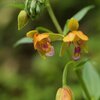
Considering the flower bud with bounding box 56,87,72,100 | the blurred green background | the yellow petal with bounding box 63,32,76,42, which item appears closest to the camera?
the yellow petal with bounding box 63,32,76,42

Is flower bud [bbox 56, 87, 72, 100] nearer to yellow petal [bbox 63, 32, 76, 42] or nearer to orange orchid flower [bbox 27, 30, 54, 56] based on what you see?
orange orchid flower [bbox 27, 30, 54, 56]

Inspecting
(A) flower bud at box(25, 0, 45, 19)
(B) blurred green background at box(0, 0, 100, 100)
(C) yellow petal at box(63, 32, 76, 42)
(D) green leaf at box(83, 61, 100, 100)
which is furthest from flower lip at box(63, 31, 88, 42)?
(B) blurred green background at box(0, 0, 100, 100)

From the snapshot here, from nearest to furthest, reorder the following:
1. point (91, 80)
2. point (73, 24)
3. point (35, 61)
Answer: point (73, 24)
point (91, 80)
point (35, 61)

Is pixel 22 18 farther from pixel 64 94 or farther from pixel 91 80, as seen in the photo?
pixel 91 80

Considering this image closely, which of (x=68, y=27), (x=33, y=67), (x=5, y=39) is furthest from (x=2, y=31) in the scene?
(x=68, y=27)

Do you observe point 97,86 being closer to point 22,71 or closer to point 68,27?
point 68,27

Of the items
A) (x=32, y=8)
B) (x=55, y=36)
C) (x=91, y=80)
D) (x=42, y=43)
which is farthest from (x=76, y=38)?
(x=91, y=80)
